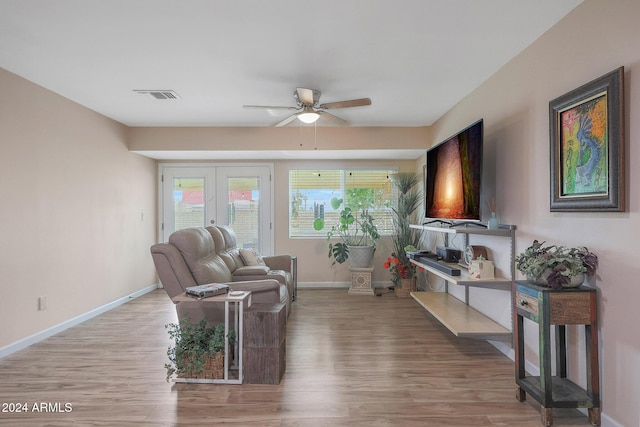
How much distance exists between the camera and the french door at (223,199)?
568 centimetres

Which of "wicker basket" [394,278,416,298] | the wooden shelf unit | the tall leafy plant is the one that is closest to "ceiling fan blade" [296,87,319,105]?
the wooden shelf unit

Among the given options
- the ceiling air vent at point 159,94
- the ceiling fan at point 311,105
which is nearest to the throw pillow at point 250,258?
the ceiling fan at point 311,105

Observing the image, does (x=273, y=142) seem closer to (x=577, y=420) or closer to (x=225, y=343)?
(x=225, y=343)

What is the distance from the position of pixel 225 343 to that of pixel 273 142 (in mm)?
3108

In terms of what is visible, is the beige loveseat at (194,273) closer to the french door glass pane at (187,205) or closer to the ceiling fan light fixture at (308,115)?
the ceiling fan light fixture at (308,115)

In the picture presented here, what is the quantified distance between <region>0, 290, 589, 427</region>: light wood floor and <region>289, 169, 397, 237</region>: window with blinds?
2265 mm

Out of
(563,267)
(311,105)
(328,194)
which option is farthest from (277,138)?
(563,267)

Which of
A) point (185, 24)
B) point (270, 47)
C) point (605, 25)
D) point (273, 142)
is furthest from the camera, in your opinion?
point (273, 142)

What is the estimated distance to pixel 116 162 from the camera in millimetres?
4574

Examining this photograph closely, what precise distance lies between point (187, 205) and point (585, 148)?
5.29m

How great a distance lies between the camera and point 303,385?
7.94 feet

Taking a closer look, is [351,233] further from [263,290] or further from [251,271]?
[263,290]

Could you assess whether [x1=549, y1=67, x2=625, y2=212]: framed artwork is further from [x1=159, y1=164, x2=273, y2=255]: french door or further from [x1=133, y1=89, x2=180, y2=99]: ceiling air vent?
[x1=159, y1=164, x2=273, y2=255]: french door

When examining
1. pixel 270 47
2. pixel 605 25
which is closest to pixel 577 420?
pixel 605 25
